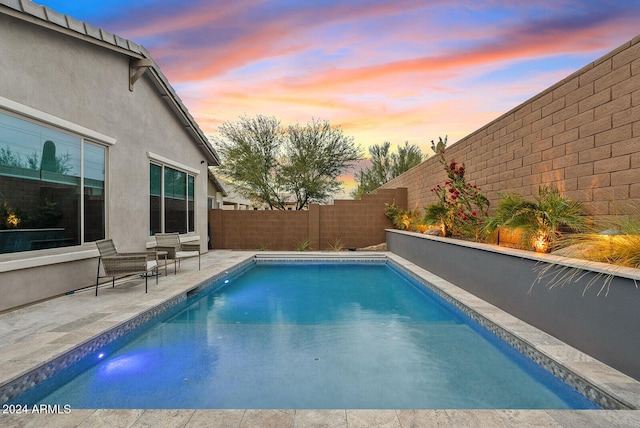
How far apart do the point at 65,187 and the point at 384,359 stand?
18.3 ft

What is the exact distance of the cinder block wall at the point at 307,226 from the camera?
13.0 metres

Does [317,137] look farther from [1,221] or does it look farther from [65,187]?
[1,221]

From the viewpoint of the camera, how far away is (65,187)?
17.5 ft

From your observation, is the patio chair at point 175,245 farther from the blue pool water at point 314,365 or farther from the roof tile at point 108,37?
the roof tile at point 108,37

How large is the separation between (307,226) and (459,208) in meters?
6.64

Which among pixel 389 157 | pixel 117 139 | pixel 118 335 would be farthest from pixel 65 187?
pixel 389 157

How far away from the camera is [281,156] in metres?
17.3

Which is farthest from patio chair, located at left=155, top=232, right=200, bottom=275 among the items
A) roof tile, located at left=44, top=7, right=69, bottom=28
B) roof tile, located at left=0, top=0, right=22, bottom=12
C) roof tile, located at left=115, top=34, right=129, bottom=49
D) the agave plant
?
the agave plant

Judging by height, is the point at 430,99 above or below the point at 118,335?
above

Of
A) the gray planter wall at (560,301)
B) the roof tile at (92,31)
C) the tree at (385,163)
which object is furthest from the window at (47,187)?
the tree at (385,163)

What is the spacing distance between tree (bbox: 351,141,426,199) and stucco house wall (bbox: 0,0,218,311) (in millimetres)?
20145

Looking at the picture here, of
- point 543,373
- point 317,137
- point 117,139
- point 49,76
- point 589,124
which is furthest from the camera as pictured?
point 317,137

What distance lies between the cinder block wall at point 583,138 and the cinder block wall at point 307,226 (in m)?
6.63

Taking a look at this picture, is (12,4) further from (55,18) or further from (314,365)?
(314,365)
